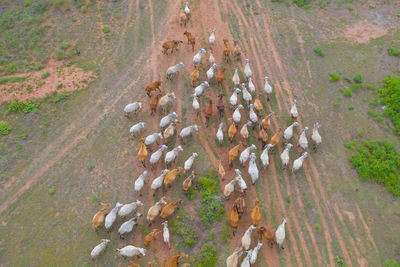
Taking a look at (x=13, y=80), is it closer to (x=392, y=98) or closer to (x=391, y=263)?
(x=391, y=263)

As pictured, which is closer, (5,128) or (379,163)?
(379,163)

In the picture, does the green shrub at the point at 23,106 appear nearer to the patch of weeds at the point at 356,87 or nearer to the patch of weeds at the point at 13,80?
the patch of weeds at the point at 13,80

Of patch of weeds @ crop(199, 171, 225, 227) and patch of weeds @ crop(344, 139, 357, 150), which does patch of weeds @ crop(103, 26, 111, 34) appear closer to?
patch of weeds @ crop(199, 171, 225, 227)

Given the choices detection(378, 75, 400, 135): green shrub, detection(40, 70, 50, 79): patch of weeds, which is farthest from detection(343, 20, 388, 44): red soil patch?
detection(40, 70, 50, 79): patch of weeds

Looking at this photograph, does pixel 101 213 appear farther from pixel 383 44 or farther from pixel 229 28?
pixel 383 44

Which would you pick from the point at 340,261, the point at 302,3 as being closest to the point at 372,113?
the point at 340,261

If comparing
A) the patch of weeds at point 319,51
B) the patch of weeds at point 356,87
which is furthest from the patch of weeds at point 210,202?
the patch of weeds at point 319,51
